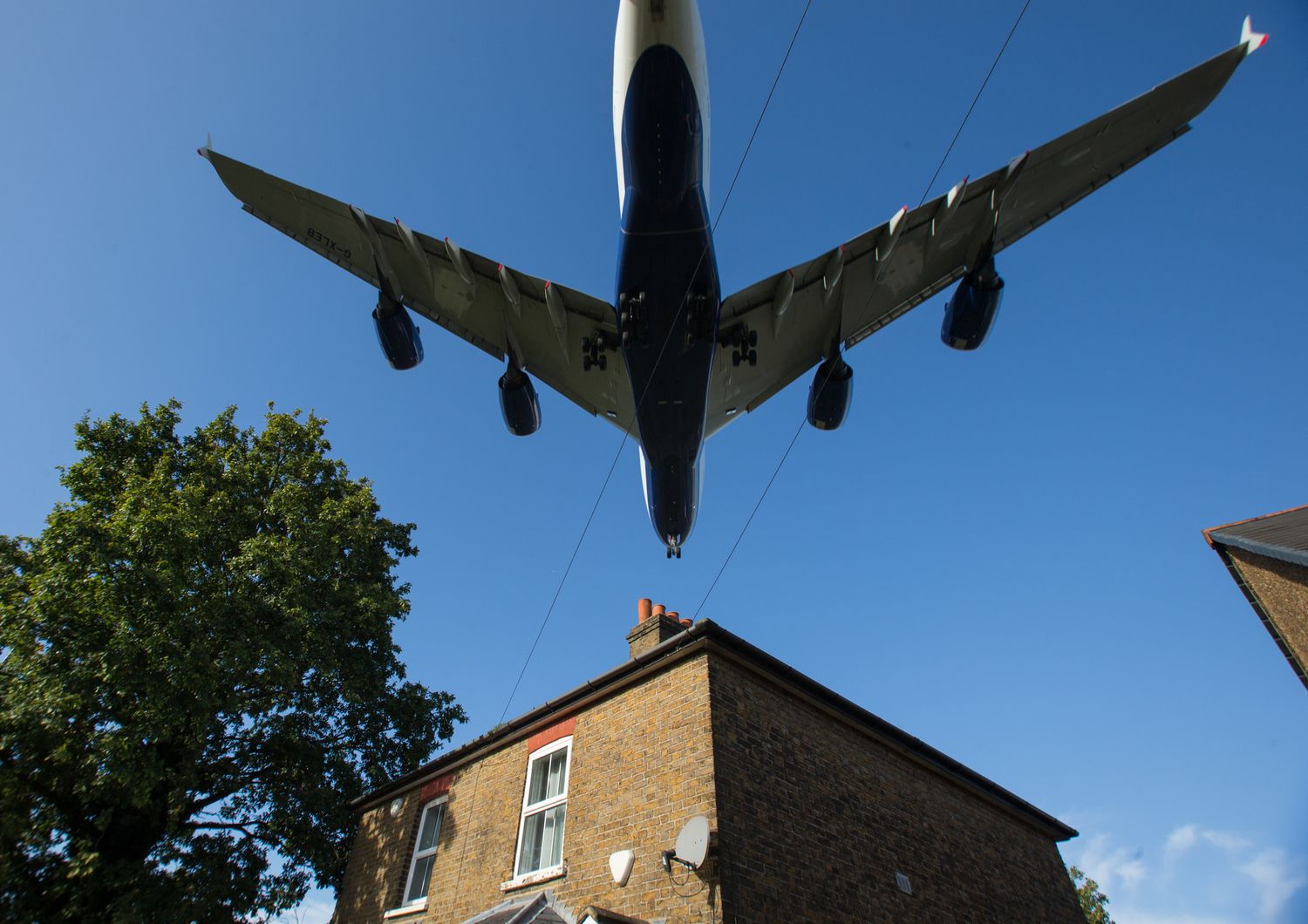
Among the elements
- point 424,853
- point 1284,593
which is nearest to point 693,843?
point 424,853

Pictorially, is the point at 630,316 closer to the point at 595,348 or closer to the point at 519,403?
the point at 595,348

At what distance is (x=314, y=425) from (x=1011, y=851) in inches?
740

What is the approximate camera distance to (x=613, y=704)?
9469mm

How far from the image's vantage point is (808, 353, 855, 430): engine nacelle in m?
13.5

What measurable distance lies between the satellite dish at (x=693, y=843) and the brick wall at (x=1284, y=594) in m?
15.1

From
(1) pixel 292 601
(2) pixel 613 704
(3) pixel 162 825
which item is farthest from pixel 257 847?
(2) pixel 613 704

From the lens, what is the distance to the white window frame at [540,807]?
352 inches

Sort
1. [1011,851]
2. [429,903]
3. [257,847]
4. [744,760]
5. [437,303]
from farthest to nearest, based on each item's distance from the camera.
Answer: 1. [257,847]
2. [437,303]
3. [1011,851]
4. [429,903]
5. [744,760]

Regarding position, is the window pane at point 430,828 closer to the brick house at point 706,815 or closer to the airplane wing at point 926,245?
the brick house at point 706,815

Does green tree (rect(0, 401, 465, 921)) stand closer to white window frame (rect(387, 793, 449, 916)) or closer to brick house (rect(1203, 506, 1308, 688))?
white window frame (rect(387, 793, 449, 916))

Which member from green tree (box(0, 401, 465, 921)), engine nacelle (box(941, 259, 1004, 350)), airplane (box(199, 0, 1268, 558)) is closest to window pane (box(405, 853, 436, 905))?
green tree (box(0, 401, 465, 921))

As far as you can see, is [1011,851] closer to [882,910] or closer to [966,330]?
[882,910]

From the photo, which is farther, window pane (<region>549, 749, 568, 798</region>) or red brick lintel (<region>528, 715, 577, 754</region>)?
red brick lintel (<region>528, 715, 577, 754</region>)

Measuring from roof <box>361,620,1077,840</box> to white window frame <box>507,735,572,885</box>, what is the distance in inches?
16.6
